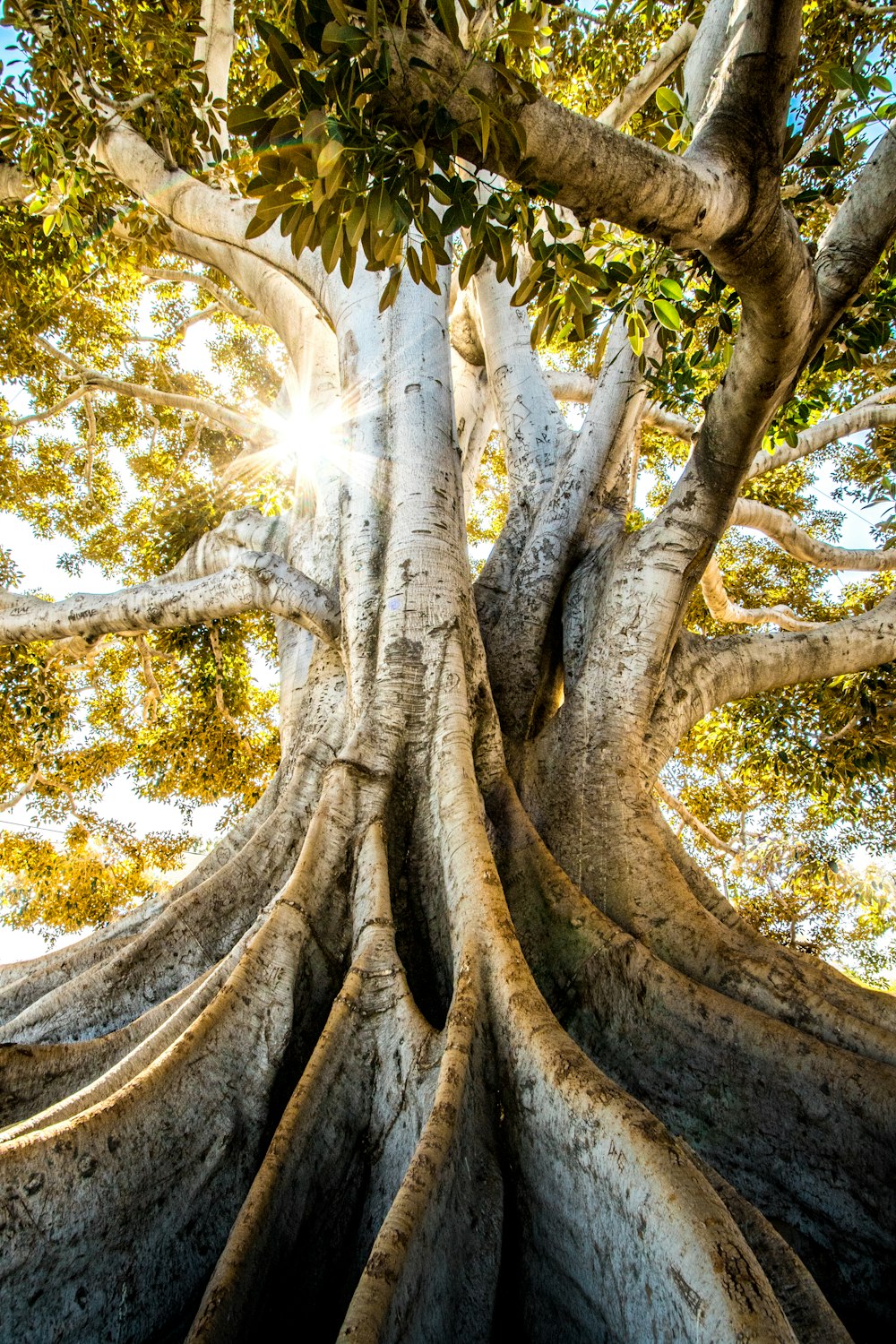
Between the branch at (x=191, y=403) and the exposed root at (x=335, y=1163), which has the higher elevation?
the branch at (x=191, y=403)

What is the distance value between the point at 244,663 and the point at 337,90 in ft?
18.5

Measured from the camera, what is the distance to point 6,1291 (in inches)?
53.6

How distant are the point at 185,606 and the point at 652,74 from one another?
5.01 metres

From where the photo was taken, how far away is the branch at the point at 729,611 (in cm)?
571

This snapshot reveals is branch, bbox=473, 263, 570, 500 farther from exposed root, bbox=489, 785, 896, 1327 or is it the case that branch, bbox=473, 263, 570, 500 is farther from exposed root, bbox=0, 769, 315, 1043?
exposed root, bbox=489, 785, 896, 1327

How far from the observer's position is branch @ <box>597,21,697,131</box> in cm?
483

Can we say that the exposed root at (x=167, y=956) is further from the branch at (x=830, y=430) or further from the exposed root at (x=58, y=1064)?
the branch at (x=830, y=430)

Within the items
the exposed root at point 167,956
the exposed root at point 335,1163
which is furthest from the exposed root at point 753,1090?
the exposed root at point 167,956

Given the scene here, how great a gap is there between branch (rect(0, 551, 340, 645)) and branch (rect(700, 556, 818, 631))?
3.35 meters

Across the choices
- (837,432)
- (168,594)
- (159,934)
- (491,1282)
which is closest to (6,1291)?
(491,1282)

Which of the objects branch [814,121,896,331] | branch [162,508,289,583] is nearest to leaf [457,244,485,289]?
branch [814,121,896,331]

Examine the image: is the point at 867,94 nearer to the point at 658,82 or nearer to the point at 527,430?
the point at 527,430

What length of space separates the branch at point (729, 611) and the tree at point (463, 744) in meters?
0.67

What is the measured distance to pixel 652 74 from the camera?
508 centimetres
